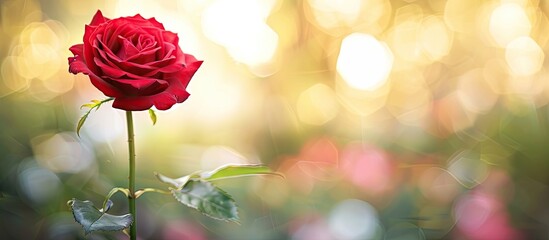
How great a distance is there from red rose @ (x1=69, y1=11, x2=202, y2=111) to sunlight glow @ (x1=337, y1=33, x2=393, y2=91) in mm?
761

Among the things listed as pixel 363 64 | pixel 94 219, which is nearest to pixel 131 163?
pixel 94 219

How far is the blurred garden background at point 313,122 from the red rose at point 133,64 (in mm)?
318

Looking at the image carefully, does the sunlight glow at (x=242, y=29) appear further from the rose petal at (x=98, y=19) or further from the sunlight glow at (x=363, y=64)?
the rose petal at (x=98, y=19)

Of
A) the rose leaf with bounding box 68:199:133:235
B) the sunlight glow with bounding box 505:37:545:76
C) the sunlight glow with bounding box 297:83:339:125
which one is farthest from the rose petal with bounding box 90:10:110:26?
the sunlight glow with bounding box 505:37:545:76

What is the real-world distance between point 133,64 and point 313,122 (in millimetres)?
711

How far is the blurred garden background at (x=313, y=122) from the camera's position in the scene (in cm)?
86

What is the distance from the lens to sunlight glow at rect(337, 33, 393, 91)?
1.25 meters

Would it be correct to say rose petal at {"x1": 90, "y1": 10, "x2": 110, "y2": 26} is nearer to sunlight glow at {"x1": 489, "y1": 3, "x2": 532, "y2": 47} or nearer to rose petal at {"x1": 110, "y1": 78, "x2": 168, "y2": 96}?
rose petal at {"x1": 110, "y1": 78, "x2": 168, "y2": 96}

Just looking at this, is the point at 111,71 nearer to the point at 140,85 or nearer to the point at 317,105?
the point at 140,85

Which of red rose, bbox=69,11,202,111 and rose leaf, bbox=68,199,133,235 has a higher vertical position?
red rose, bbox=69,11,202,111

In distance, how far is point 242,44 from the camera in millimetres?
1230

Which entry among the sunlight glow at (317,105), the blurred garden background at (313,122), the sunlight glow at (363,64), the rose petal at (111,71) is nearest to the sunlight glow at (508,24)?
the blurred garden background at (313,122)

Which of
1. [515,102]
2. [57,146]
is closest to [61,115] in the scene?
[57,146]

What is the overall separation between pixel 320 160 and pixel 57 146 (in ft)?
1.19
